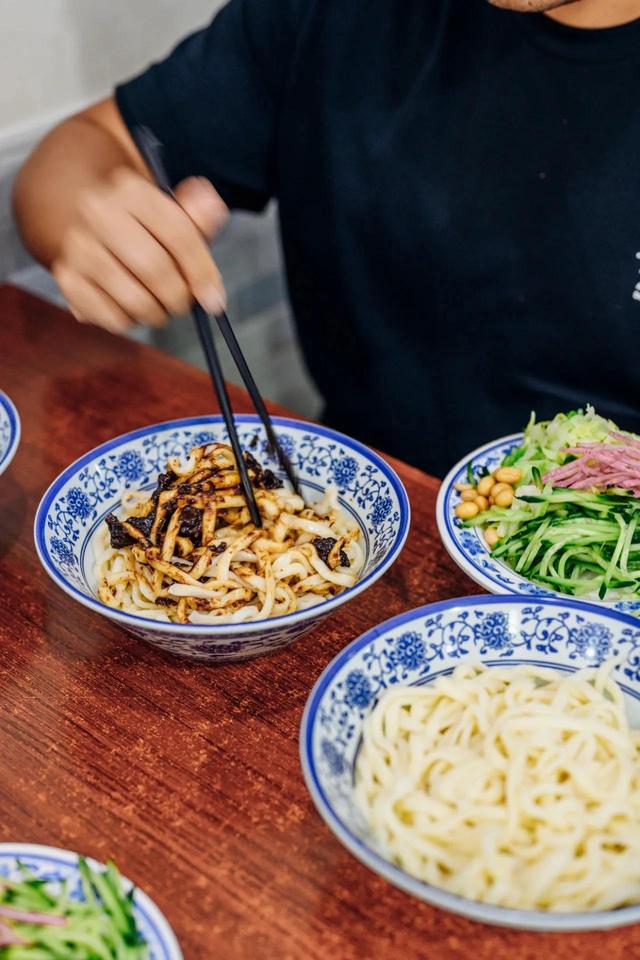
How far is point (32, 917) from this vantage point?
86 centimetres

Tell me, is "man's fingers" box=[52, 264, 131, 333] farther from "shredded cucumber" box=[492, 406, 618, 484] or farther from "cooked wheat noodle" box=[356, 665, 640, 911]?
"cooked wheat noodle" box=[356, 665, 640, 911]

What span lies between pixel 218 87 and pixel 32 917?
1839 millimetres

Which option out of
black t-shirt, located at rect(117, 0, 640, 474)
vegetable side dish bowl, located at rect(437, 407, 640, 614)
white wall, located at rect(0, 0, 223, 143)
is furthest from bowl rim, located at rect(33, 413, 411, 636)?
white wall, located at rect(0, 0, 223, 143)

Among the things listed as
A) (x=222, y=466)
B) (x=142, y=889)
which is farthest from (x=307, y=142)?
(x=142, y=889)

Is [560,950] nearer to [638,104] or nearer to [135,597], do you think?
[135,597]

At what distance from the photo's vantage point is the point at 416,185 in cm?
Answer: 198

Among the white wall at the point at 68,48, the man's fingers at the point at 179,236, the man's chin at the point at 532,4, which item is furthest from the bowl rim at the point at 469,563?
the white wall at the point at 68,48

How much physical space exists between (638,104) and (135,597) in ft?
4.03

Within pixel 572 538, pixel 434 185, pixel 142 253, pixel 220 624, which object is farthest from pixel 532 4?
pixel 220 624

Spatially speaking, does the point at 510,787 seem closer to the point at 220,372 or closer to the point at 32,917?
the point at 32,917

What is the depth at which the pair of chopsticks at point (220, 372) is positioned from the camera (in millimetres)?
1405

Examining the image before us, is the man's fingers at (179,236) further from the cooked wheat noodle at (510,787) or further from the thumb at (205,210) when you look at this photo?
the cooked wheat noodle at (510,787)

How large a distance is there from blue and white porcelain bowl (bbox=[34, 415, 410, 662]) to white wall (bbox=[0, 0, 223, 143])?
Answer: 1370mm

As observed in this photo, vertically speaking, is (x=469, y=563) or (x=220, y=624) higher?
(x=220, y=624)
